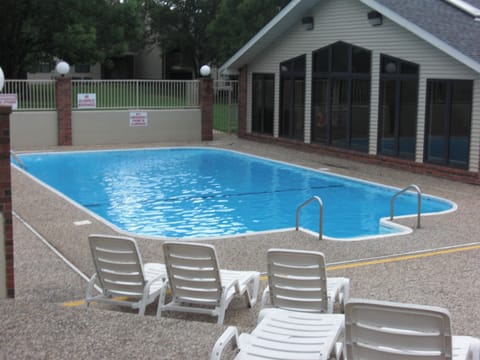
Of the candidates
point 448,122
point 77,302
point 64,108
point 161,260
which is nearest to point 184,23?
point 64,108

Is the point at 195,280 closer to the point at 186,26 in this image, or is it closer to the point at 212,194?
the point at 212,194

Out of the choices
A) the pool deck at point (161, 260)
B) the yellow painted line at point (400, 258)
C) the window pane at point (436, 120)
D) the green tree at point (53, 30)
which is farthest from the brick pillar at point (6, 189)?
the green tree at point (53, 30)

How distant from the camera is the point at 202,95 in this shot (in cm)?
2562

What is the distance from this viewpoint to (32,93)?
23.1 m

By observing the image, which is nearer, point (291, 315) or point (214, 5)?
point (291, 315)

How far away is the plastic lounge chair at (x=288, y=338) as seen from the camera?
15.0 ft

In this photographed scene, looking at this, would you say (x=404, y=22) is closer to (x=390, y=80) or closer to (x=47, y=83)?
(x=390, y=80)

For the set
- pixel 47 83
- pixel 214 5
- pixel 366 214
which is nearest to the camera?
pixel 366 214

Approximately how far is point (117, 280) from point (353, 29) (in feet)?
47.7

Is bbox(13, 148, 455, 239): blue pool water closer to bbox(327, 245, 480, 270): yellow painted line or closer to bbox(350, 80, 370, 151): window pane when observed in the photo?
bbox(327, 245, 480, 270): yellow painted line

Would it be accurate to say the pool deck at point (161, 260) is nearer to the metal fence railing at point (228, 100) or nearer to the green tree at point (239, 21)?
the metal fence railing at point (228, 100)

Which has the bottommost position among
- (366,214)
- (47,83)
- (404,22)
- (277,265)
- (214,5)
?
(366,214)

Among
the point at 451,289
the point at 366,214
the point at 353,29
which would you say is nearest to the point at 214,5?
the point at 353,29

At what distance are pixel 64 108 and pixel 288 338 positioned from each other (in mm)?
19720
